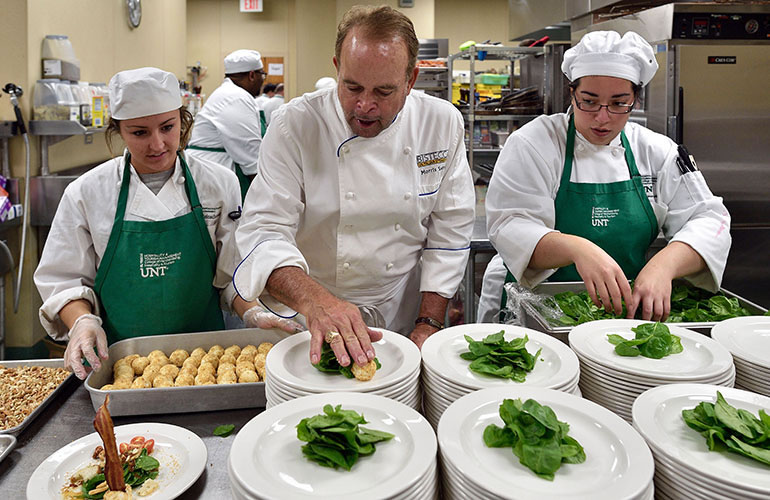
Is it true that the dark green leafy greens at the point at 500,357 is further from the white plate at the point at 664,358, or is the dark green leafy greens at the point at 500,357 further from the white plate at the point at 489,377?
the white plate at the point at 664,358

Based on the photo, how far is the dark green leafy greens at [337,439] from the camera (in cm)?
89

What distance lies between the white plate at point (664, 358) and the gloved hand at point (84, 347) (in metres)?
1.05

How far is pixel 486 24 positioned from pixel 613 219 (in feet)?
32.4

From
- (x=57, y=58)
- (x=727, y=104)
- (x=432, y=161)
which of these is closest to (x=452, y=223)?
(x=432, y=161)

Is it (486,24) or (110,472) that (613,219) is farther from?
(486,24)

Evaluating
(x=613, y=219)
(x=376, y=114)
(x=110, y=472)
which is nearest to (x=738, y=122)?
(x=613, y=219)

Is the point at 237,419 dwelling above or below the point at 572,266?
below

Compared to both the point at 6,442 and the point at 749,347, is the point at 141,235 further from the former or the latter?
the point at 749,347

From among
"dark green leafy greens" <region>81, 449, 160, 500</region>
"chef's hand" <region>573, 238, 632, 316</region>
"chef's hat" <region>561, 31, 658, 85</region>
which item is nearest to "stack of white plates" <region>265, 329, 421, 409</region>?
"dark green leafy greens" <region>81, 449, 160, 500</region>

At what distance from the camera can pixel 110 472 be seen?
3.26ft

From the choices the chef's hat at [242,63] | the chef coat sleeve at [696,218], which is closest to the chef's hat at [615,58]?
the chef coat sleeve at [696,218]

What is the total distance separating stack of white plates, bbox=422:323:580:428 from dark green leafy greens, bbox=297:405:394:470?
0.21 m

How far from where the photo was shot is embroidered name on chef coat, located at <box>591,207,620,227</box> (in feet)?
6.71

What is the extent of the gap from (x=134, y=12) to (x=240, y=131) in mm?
2065
